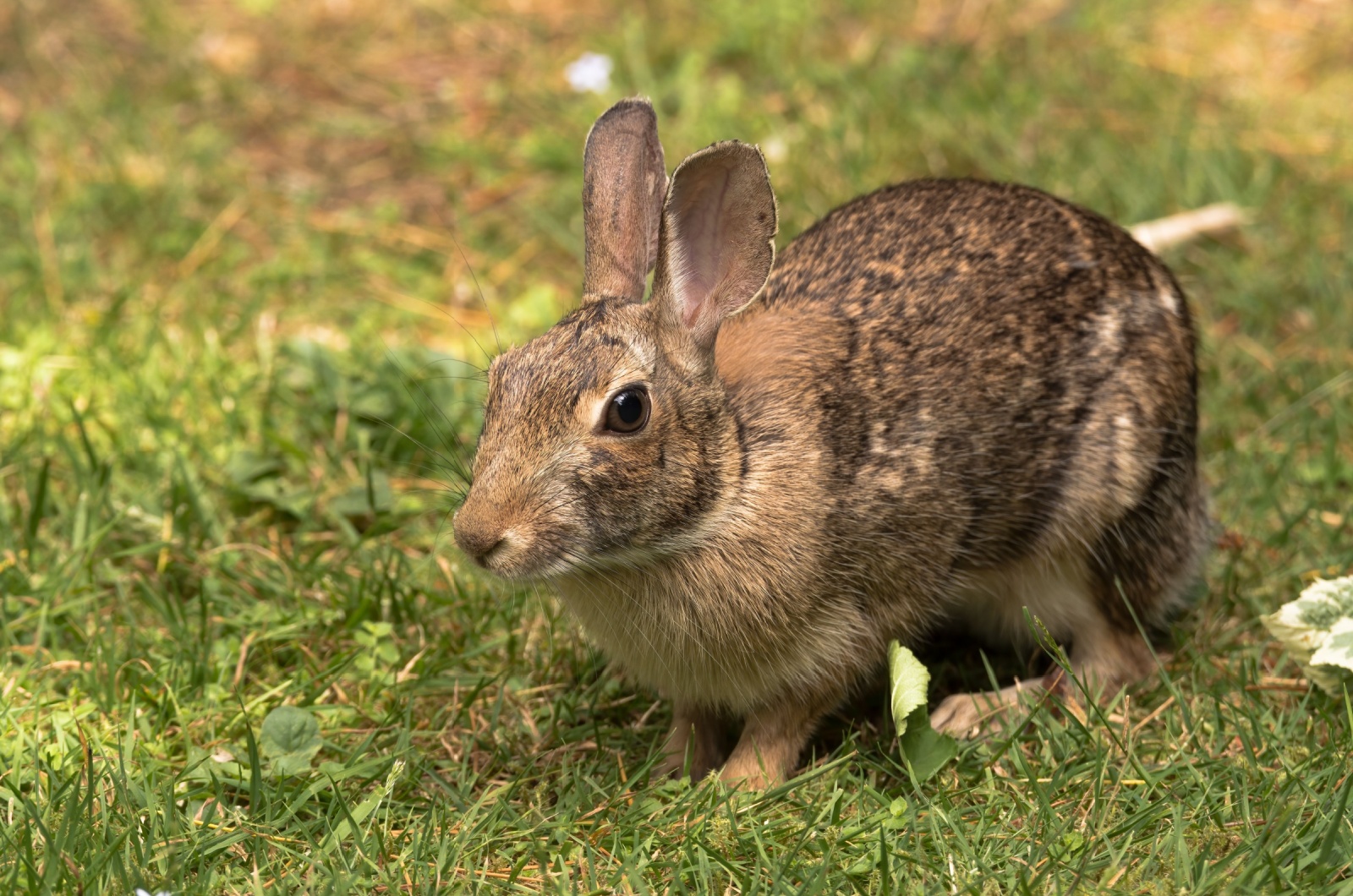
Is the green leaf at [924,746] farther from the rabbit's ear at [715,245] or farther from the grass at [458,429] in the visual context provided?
the rabbit's ear at [715,245]

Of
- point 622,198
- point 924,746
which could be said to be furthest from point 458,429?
point 924,746

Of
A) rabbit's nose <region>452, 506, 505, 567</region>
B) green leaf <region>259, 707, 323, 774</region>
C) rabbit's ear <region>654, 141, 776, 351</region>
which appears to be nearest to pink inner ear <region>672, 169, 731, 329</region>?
rabbit's ear <region>654, 141, 776, 351</region>

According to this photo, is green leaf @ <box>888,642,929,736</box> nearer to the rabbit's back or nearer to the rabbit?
the rabbit

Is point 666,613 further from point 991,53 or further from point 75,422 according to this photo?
point 991,53

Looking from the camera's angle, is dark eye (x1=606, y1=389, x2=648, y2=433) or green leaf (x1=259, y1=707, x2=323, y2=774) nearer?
dark eye (x1=606, y1=389, x2=648, y2=433)

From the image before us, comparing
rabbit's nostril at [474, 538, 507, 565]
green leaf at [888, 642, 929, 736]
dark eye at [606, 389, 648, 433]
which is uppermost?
dark eye at [606, 389, 648, 433]

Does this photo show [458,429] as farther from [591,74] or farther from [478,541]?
[591,74]
